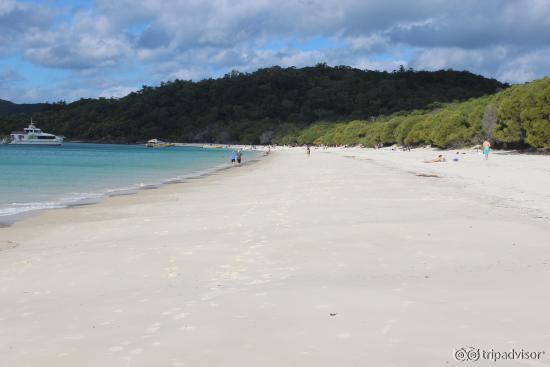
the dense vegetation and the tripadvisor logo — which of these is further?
the dense vegetation

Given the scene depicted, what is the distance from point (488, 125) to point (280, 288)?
5346cm

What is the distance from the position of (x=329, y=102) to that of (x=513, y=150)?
472 ft

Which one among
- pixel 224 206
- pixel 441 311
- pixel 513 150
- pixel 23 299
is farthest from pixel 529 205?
pixel 513 150

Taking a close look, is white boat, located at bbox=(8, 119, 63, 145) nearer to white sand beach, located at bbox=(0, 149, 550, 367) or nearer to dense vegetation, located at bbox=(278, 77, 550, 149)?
dense vegetation, located at bbox=(278, 77, 550, 149)

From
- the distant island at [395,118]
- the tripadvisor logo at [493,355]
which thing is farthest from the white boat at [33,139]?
the tripadvisor logo at [493,355]

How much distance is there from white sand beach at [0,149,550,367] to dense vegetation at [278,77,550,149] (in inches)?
1351

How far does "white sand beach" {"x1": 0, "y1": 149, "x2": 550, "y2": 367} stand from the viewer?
4629 millimetres

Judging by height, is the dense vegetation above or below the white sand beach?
above

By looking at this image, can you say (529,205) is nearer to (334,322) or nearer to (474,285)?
(474,285)

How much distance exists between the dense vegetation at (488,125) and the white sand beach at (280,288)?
113 ft

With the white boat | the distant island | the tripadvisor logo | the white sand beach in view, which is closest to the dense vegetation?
the distant island

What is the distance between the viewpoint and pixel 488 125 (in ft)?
180

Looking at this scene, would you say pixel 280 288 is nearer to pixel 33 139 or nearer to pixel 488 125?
pixel 488 125

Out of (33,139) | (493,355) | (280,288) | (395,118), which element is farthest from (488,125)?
(33,139)
